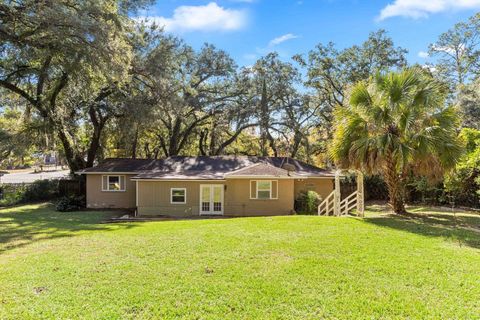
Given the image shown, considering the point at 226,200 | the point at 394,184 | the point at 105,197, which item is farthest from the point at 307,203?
the point at 105,197

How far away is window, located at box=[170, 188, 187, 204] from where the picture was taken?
1800cm

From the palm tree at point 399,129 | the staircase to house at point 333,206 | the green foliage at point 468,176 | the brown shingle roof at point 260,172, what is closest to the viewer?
the palm tree at point 399,129

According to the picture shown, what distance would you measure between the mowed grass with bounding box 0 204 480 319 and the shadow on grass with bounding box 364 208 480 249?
12 centimetres

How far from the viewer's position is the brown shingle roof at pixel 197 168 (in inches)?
711

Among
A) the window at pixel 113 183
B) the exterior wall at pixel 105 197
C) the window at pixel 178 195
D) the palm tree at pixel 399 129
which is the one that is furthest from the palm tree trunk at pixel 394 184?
the window at pixel 113 183

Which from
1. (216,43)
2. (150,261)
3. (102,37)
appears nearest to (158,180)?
(102,37)

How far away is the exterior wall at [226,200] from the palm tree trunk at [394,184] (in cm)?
561

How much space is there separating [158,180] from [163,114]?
5.01 m

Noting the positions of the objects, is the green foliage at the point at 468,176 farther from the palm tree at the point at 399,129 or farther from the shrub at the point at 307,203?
the shrub at the point at 307,203

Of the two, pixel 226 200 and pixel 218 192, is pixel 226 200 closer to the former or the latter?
pixel 226 200

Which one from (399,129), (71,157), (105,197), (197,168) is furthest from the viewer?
(71,157)

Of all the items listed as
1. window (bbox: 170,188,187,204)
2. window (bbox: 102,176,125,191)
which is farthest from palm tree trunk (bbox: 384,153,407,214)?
window (bbox: 102,176,125,191)

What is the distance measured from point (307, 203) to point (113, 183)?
11603 mm

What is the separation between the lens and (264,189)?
701 inches
